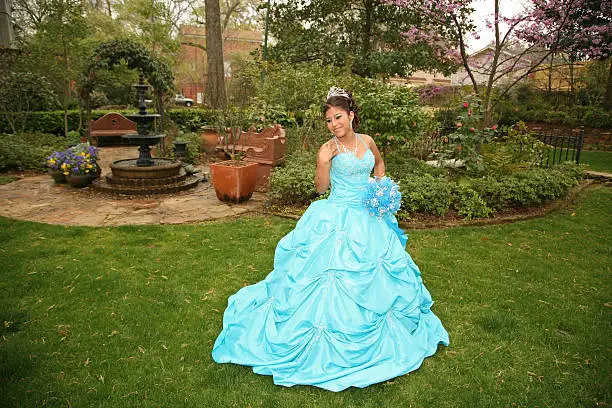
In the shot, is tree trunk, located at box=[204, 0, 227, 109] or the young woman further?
tree trunk, located at box=[204, 0, 227, 109]

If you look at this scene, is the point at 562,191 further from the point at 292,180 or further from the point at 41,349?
the point at 41,349

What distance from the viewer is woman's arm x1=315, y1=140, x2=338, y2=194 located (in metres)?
3.25

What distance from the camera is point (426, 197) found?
6.72 meters

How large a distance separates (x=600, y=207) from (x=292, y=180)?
6.21 m

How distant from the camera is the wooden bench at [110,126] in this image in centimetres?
1457

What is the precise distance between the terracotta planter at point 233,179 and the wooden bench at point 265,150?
1.19m

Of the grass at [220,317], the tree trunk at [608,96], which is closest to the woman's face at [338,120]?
the grass at [220,317]

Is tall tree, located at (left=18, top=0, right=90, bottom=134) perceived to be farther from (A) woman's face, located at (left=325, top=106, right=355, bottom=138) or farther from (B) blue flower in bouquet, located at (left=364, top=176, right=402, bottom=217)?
(B) blue flower in bouquet, located at (left=364, top=176, right=402, bottom=217)

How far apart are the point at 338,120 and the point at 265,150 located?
637 centimetres

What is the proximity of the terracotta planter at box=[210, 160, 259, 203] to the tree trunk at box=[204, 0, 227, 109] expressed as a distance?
833cm

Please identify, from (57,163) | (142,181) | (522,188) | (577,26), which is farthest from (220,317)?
(577,26)

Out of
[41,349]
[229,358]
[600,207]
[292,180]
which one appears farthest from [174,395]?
[600,207]

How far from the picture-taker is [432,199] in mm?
6691

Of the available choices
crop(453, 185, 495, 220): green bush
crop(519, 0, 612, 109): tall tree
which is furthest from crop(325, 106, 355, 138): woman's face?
crop(519, 0, 612, 109): tall tree
